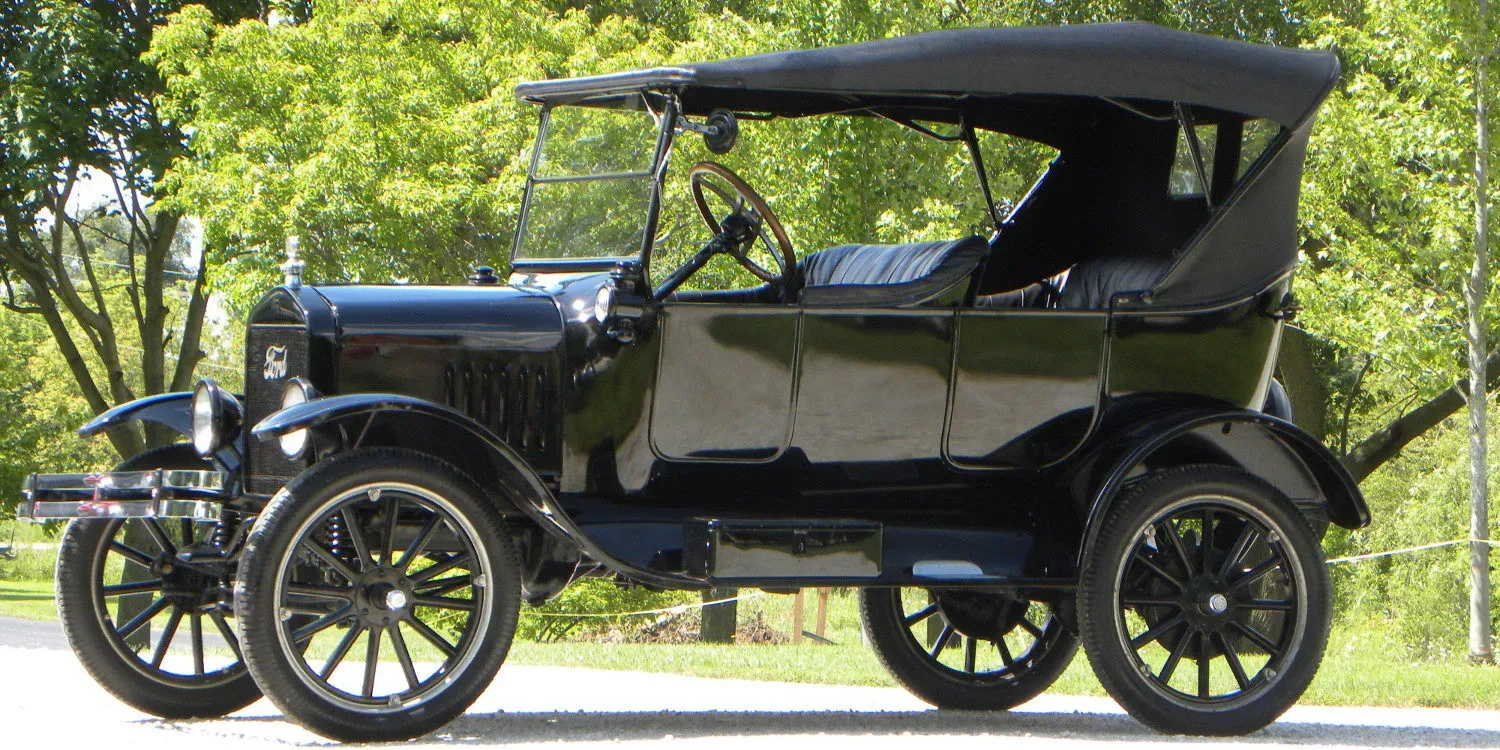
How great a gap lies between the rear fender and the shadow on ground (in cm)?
75

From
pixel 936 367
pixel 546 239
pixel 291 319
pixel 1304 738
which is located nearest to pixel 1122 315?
pixel 936 367

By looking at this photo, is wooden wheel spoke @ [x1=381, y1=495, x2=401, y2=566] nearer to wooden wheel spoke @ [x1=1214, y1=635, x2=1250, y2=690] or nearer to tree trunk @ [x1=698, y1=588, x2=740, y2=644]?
wooden wheel spoke @ [x1=1214, y1=635, x2=1250, y2=690]

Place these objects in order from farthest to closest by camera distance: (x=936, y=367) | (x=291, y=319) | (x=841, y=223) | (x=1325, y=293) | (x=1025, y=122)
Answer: (x=1325, y=293) < (x=841, y=223) < (x=1025, y=122) < (x=936, y=367) < (x=291, y=319)

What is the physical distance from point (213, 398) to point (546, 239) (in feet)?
4.61

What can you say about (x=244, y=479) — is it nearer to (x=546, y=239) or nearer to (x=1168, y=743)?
(x=546, y=239)

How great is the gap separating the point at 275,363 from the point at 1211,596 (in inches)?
129

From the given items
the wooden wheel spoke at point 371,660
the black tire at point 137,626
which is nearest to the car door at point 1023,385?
the wooden wheel spoke at point 371,660

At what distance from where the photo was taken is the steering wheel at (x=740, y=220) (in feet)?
18.7

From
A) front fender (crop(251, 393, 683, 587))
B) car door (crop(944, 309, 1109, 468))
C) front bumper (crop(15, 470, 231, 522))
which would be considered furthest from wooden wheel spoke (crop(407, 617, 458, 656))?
car door (crop(944, 309, 1109, 468))

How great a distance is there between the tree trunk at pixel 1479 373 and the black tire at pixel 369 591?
12.0 metres

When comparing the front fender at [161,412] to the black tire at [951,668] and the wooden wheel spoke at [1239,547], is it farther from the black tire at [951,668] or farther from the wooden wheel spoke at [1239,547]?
the wooden wheel spoke at [1239,547]

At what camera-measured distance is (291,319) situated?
526 cm

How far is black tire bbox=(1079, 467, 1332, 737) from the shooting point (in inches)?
216

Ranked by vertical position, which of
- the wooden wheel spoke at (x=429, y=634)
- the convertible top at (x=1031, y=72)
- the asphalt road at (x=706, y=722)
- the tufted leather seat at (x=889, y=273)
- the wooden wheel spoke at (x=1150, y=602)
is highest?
the convertible top at (x=1031, y=72)
